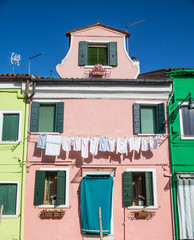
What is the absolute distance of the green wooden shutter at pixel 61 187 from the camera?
1199cm

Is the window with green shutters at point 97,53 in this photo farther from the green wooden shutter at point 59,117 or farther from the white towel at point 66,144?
the white towel at point 66,144

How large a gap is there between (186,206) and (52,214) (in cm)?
533

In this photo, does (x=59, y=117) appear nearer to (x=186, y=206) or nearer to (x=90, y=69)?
(x=90, y=69)

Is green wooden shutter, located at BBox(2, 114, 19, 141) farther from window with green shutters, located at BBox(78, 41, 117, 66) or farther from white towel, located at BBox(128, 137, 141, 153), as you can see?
white towel, located at BBox(128, 137, 141, 153)

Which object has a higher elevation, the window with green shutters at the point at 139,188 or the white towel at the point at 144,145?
the white towel at the point at 144,145

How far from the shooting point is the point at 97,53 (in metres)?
14.5

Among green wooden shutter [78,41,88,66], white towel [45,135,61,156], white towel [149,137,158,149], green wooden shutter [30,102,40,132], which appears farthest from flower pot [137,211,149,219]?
green wooden shutter [78,41,88,66]

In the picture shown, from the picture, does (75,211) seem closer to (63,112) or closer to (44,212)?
(44,212)

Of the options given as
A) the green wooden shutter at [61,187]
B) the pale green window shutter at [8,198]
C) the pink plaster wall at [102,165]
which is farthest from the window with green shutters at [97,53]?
the pale green window shutter at [8,198]

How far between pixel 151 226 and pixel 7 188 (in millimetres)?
5955

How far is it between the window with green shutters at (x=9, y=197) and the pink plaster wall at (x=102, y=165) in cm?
48

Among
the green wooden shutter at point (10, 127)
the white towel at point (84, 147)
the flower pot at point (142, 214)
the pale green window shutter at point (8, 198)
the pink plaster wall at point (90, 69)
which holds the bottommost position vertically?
the flower pot at point (142, 214)

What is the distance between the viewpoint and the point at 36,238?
11.8 meters

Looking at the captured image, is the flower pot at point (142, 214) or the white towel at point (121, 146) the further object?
the white towel at point (121, 146)
